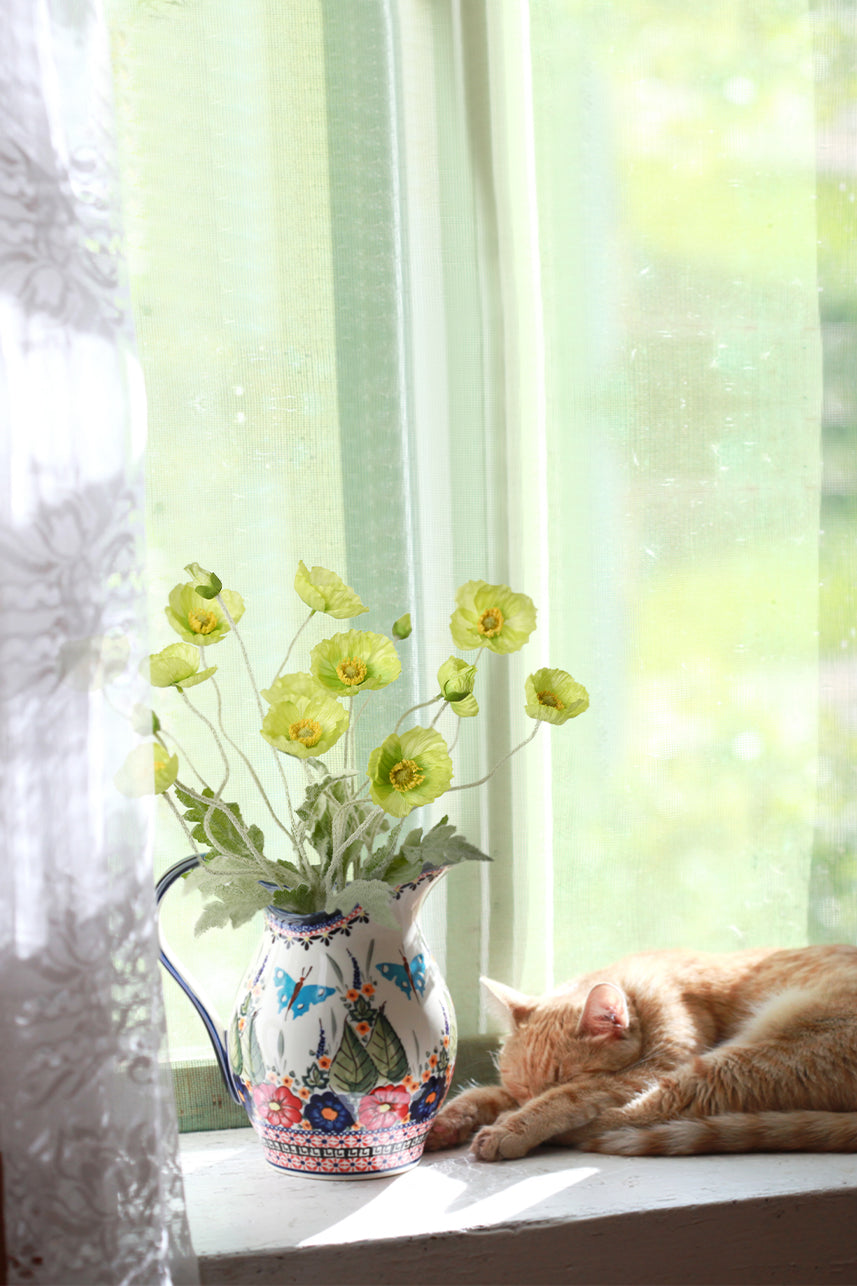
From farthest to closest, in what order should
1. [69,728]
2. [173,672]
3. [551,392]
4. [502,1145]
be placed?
[551,392], [502,1145], [173,672], [69,728]

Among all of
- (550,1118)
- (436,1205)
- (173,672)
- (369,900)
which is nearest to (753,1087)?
(550,1118)

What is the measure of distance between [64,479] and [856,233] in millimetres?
904

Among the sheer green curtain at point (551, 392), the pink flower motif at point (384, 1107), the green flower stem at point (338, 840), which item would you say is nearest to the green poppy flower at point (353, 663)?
the green flower stem at point (338, 840)

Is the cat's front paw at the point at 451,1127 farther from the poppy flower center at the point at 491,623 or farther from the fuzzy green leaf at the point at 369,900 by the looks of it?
the poppy flower center at the point at 491,623

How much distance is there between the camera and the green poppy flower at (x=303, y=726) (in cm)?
84

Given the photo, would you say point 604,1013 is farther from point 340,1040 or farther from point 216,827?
point 216,827

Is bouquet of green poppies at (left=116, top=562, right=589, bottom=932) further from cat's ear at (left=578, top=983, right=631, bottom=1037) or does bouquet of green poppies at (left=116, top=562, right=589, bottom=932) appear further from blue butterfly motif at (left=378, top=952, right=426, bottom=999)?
cat's ear at (left=578, top=983, right=631, bottom=1037)

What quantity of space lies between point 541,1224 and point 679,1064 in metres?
0.21

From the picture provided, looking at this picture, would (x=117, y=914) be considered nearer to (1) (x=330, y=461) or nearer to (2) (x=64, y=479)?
(2) (x=64, y=479)

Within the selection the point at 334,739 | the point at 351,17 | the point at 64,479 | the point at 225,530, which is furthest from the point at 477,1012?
the point at 351,17

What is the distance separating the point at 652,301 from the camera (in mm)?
1160

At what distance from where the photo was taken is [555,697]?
91cm

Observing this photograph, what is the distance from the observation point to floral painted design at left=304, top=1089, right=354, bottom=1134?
89 cm

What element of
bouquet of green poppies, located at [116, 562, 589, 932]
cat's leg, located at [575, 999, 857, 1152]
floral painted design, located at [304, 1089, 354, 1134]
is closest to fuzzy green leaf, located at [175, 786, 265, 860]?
bouquet of green poppies, located at [116, 562, 589, 932]
